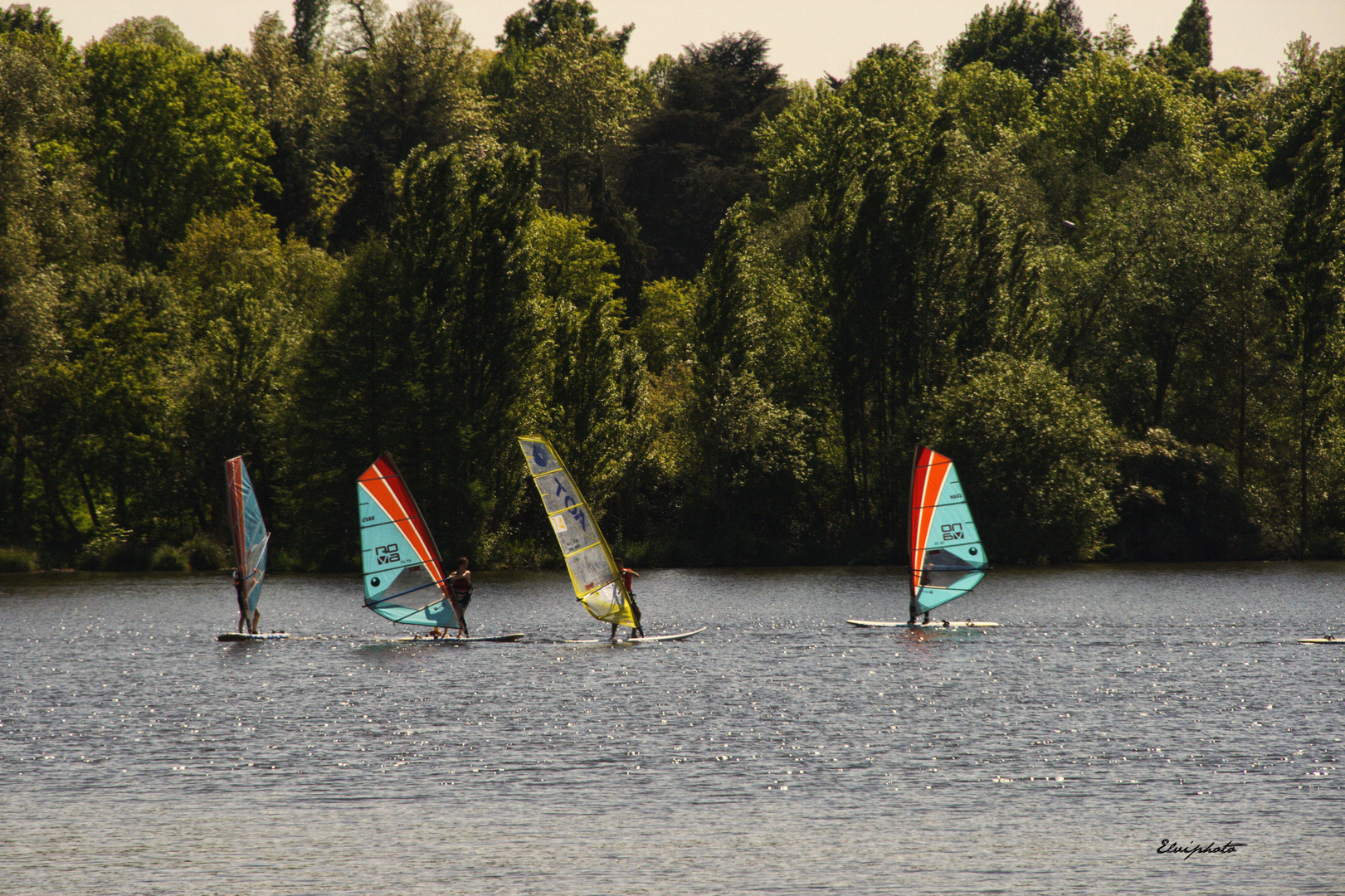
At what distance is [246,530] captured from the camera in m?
36.2

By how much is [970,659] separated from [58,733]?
64.6ft

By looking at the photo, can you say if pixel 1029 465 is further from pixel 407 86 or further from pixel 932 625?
pixel 407 86

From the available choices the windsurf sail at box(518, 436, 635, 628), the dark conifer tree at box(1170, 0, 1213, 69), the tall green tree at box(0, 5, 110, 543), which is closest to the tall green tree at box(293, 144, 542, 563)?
the tall green tree at box(0, 5, 110, 543)

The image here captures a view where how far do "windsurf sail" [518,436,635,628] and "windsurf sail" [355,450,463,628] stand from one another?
3235 mm

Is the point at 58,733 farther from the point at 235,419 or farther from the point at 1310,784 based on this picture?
the point at 235,419

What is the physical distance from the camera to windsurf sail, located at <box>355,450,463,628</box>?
34.5 metres

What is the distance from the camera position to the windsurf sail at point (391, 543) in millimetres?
34531

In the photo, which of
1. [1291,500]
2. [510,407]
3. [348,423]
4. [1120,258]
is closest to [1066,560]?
[1291,500]

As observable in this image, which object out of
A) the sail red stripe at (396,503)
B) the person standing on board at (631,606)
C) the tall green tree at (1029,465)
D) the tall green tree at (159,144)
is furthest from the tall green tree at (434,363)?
the sail red stripe at (396,503)

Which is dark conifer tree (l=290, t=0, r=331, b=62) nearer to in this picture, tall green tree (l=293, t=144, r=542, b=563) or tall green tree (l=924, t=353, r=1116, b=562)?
tall green tree (l=293, t=144, r=542, b=563)

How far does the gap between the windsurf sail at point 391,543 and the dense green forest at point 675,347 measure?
28.4 metres

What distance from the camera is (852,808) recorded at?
17.8m

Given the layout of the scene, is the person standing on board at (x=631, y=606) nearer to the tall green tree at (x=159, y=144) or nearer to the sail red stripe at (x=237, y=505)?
the sail red stripe at (x=237, y=505)

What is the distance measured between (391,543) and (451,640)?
11.6ft
